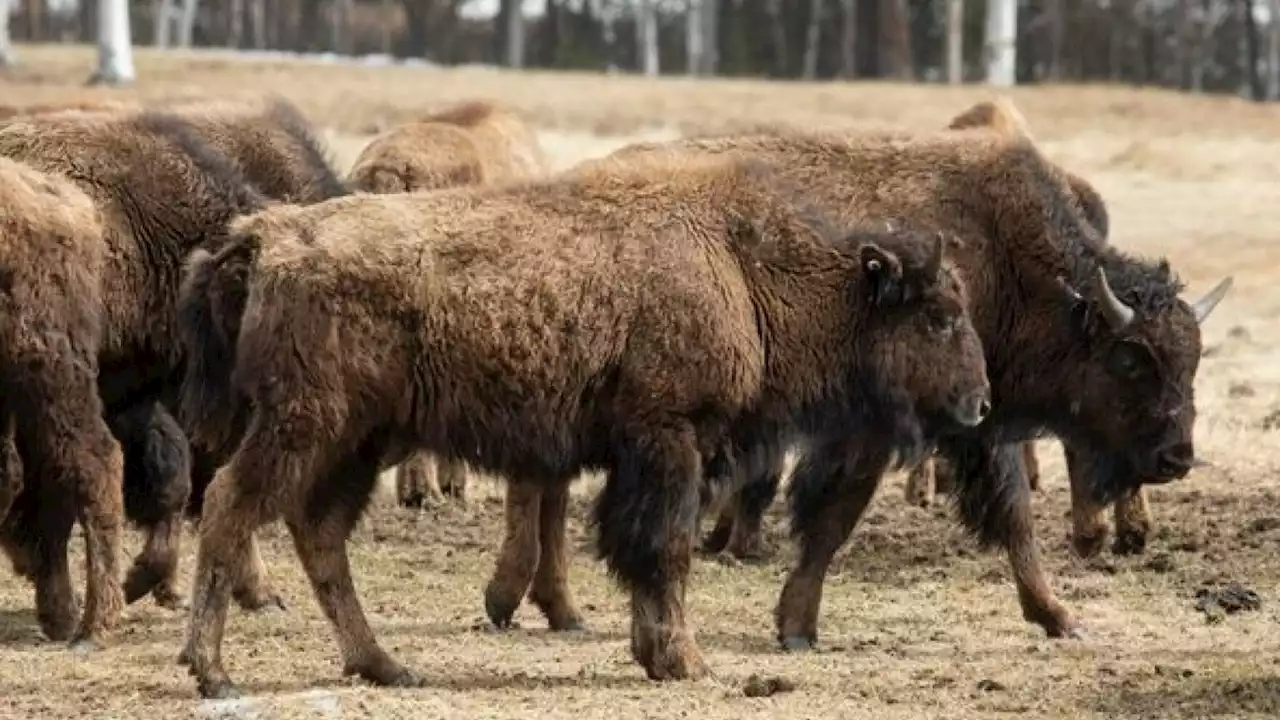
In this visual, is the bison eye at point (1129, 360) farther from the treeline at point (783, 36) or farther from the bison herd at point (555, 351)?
the treeline at point (783, 36)

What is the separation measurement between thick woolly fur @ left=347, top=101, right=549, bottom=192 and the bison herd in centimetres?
82

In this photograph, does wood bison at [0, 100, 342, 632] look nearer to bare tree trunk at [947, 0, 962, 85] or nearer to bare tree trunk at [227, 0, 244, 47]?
bare tree trunk at [947, 0, 962, 85]

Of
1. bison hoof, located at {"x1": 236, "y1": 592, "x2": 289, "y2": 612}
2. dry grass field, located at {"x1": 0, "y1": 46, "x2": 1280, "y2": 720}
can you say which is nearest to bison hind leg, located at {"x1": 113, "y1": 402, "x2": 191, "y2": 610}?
dry grass field, located at {"x1": 0, "y1": 46, "x2": 1280, "y2": 720}

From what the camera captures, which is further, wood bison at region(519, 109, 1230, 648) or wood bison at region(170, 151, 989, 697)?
wood bison at region(519, 109, 1230, 648)

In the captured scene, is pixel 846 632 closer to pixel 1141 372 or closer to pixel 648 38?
pixel 1141 372

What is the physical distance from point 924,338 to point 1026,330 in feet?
3.21

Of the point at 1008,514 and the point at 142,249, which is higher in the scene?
the point at 142,249

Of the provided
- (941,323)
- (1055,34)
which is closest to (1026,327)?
(941,323)

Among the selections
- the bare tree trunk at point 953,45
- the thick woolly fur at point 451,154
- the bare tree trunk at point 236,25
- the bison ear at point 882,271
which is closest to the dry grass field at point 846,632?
the thick woolly fur at point 451,154

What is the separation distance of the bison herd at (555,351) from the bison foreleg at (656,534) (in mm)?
10

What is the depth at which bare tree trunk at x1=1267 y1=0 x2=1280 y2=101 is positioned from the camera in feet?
153

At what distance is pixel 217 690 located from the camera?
746 centimetres

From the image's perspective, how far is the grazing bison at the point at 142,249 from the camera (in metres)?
9.27

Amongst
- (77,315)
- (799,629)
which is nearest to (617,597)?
(799,629)
